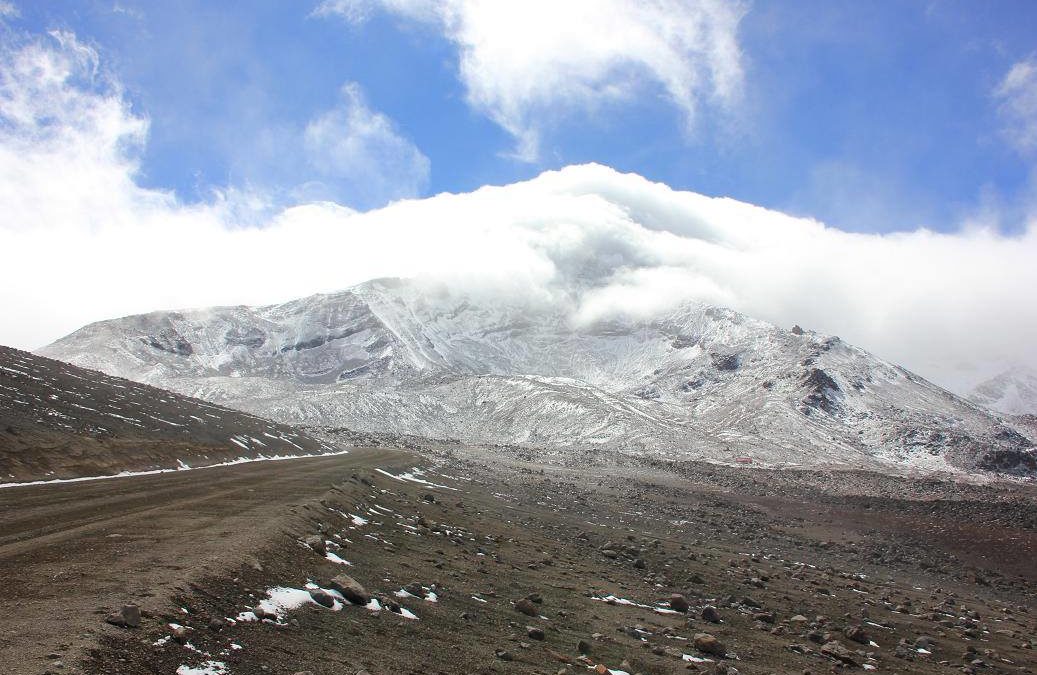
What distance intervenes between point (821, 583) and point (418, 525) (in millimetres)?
18924

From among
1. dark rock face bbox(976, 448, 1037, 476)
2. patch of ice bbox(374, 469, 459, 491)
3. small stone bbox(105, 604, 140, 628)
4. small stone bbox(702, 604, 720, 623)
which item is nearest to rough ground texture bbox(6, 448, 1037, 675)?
small stone bbox(702, 604, 720, 623)

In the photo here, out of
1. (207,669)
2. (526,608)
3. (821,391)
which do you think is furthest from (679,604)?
(821,391)

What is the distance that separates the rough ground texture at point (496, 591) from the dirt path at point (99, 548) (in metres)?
0.08

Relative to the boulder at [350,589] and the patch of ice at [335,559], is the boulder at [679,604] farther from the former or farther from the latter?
the boulder at [350,589]

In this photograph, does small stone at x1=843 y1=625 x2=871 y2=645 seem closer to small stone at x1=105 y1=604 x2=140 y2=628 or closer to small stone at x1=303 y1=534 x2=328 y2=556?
small stone at x1=303 y1=534 x2=328 y2=556

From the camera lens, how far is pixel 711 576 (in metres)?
26.2

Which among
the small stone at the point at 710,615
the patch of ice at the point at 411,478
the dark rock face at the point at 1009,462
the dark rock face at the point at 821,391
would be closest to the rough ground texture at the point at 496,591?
the small stone at the point at 710,615

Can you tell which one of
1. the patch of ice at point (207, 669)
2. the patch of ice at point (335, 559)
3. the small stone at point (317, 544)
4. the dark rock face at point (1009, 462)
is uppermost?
the dark rock face at point (1009, 462)

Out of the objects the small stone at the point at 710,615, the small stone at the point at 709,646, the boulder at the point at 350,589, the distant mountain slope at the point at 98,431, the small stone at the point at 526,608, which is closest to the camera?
the boulder at the point at 350,589

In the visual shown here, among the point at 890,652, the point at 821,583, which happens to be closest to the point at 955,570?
the point at 821,583

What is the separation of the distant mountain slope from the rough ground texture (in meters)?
5.75

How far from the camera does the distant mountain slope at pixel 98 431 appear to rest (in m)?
33.5

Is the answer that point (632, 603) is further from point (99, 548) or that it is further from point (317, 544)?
point (99, 548)

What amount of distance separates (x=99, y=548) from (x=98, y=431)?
36.5 metres
